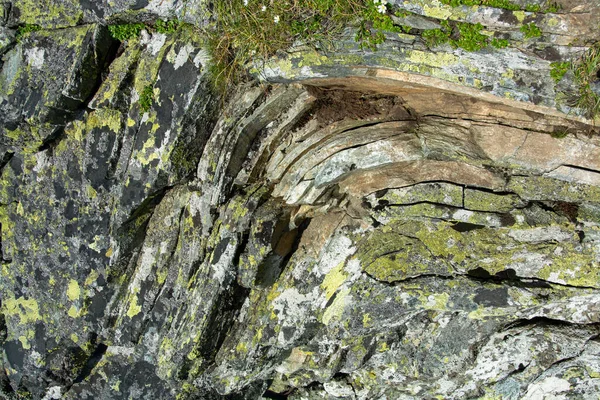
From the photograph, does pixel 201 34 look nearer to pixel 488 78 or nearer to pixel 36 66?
pixel 36 66

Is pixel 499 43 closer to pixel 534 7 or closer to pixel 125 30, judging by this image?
pixel 534 7

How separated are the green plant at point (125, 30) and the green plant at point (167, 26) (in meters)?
0.32

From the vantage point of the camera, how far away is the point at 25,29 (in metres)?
8.52

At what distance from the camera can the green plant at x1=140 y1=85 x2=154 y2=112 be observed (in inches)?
300

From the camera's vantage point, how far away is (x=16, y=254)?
9156 millimetres

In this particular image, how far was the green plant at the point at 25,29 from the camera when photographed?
27.8 ft

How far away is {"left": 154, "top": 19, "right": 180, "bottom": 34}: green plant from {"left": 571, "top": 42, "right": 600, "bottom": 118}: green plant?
5.04m

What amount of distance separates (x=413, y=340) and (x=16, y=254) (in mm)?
6593

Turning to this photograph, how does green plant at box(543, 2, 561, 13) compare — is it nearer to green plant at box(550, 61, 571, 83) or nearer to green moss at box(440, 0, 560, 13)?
green moss at box(440, 0, 560, 13)

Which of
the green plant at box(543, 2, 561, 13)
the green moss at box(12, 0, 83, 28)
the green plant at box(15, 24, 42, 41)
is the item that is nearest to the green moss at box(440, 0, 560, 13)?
the green plant at box(543, 2, 561, 13)

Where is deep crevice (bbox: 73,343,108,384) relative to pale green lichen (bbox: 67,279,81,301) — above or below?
below

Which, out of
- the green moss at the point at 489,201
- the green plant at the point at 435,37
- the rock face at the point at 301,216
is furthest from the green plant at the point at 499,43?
the green moss at the point at 489,201

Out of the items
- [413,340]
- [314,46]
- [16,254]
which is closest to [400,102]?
[314,46]

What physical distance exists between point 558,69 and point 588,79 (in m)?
0.32
